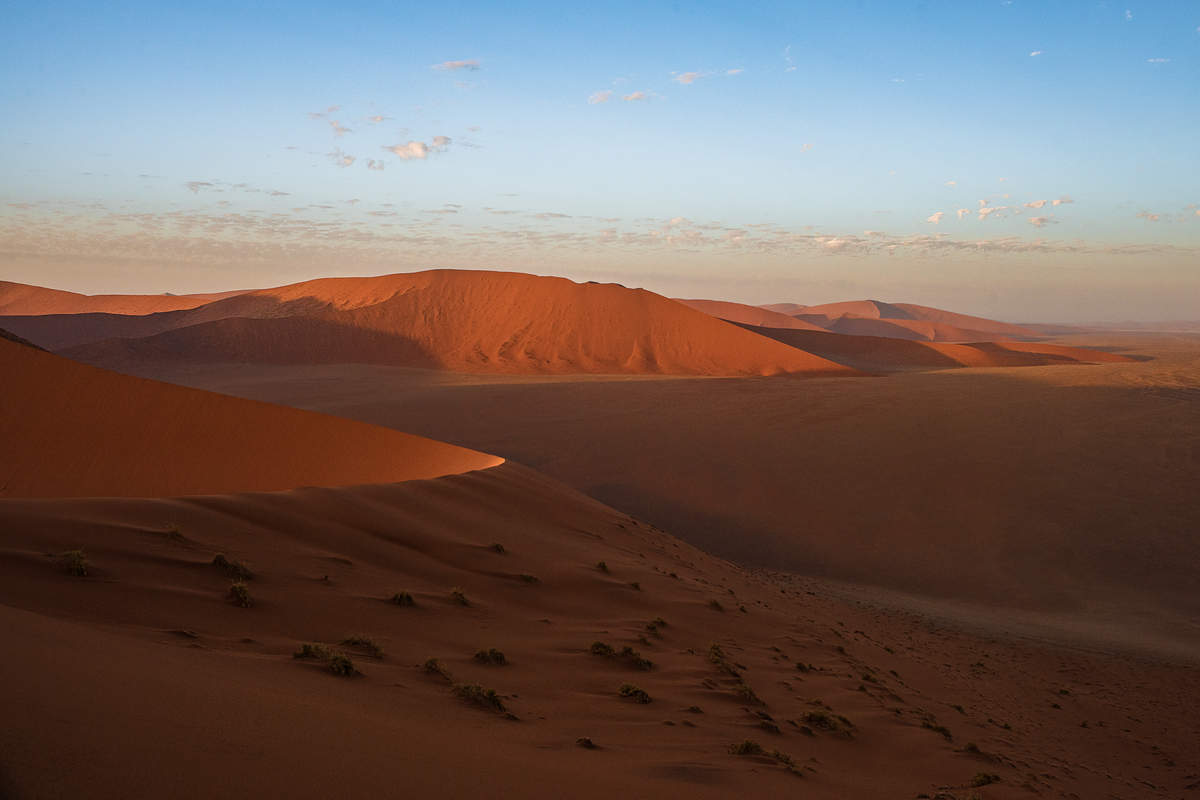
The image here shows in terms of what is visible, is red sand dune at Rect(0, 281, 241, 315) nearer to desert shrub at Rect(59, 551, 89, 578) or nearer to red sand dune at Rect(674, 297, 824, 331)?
red sand dune at Rect(674, 297, 824, 331)

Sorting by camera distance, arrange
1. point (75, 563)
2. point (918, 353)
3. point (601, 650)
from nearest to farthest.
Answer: point (75, 563), point (601, 650), point (918, 353)

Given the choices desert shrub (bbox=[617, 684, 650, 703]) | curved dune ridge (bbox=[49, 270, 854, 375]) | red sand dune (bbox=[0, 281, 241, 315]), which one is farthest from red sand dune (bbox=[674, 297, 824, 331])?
desert shrub (bbox=[617, 684, 650, 703])

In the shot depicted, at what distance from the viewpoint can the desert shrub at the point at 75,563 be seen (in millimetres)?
5297

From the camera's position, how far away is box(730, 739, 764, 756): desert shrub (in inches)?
209

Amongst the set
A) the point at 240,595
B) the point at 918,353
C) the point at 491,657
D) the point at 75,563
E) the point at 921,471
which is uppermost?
the point at 918,353

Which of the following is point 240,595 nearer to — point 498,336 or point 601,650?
point 601,650

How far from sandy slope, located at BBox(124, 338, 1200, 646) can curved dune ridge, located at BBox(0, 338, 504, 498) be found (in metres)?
8.53

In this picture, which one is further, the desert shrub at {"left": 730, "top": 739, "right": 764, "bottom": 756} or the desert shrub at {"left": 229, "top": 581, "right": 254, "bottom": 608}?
the desert shrub at {"left": 229, "top": 581, "right": 254, "bottom": 608}

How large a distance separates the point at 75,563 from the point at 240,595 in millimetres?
1072

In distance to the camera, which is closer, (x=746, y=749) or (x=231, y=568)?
(x=746, y=749)

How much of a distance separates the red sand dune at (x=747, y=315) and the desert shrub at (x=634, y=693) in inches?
5592

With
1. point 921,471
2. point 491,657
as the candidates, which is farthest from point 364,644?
point 921,471

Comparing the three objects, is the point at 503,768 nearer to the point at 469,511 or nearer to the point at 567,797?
the point at 567,797

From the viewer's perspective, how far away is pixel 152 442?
12.5 m
